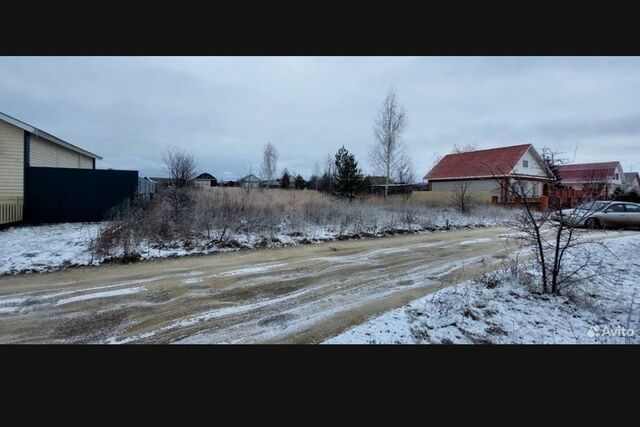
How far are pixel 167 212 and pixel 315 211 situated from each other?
5.68 meters

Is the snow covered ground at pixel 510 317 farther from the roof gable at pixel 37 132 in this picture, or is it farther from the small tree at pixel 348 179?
the small tree at pixel 348 179

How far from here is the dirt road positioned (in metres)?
3.55

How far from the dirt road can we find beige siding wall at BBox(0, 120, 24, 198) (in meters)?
8.58

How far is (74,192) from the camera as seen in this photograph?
12.2 metres

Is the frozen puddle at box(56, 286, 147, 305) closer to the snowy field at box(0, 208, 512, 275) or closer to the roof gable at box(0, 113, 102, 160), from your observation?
the snowy field at box(0, 208, 512, 275)

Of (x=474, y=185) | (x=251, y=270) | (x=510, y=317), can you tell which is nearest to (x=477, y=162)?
(x=474, y=185)

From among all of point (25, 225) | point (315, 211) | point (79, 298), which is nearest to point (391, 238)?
point (315, 211)

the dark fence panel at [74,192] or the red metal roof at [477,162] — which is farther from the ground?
the red metal roof at [477,162]

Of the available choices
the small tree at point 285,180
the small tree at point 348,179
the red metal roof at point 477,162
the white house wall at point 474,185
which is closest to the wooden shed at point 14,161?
the small tree at point 348,179

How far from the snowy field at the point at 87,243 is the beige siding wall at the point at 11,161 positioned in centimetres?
194

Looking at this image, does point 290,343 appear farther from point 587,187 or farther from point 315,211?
point 315,211

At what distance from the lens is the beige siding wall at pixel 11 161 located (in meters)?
11.2

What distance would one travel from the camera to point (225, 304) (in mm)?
4383

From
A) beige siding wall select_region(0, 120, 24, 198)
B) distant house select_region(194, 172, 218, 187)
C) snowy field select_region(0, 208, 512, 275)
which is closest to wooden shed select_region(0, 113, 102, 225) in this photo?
beige siding wall select_region(0, 120, 24, 198)
